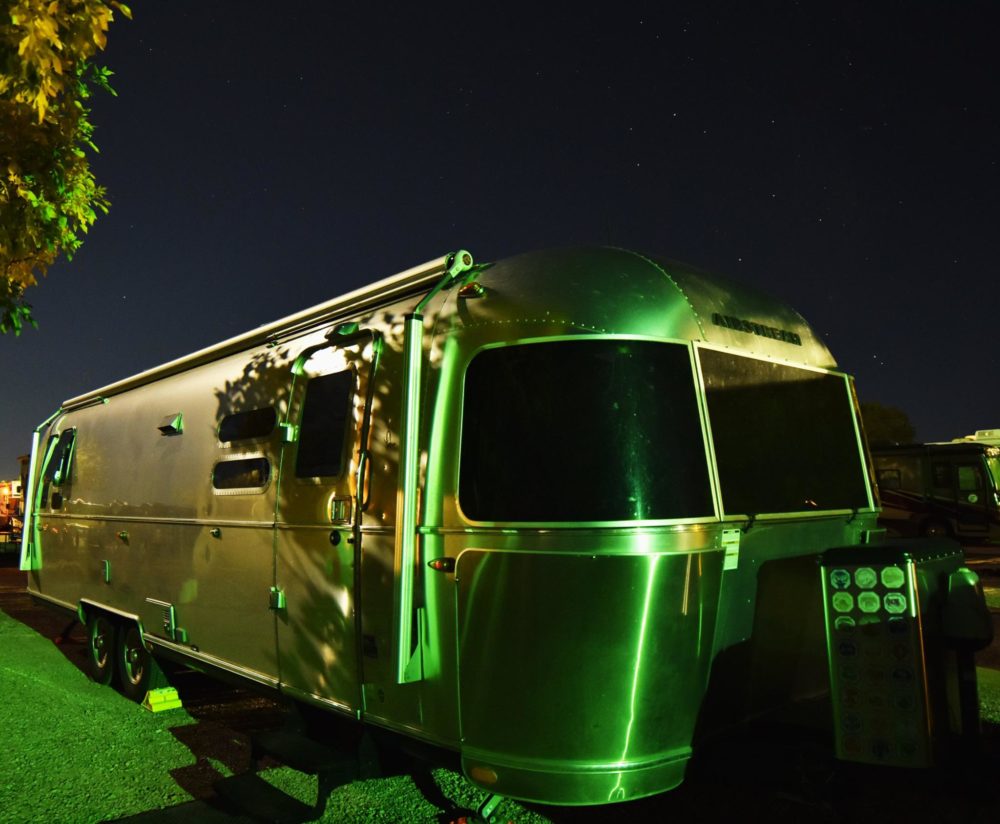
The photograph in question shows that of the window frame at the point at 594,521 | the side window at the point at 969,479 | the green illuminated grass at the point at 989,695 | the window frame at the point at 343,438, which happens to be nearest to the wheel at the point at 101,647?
the window frame at the point at 343,438

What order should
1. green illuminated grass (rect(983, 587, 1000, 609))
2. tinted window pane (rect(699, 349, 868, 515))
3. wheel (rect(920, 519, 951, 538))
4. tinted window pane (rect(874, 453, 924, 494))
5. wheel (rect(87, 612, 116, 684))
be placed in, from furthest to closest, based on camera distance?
tinted window pane (rect(874, 453, 924, 494)), wheel (rect(920, 519, 951, 538)), green illuminated grass (rect(983, 587, 1000, 609)), wheel (rect(87, 612, 116, 684)), tinted window pane (rect(699, 349, 868, 515))

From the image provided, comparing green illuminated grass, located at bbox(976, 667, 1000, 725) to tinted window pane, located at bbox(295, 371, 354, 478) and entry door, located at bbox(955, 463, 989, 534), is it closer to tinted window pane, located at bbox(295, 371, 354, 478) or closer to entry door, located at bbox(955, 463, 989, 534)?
tinted window pane, located at bbox(295, 371, 354, 478)

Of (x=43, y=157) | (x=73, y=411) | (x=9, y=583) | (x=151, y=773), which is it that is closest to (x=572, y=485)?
(x=151, y=773)

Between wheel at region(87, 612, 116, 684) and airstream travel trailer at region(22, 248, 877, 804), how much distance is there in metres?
3.13

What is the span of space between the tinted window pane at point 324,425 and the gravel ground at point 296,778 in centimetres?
181

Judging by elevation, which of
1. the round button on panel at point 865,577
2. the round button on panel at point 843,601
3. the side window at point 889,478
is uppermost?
the side window at point 889,478

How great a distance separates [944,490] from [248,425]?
19788 mm

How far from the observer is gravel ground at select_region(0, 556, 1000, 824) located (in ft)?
12.1

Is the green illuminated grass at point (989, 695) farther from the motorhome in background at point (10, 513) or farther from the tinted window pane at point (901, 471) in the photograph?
the motorhome in background at point (10, 513)

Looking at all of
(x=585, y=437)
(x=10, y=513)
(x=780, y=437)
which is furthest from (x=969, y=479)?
(x=10, y=513)

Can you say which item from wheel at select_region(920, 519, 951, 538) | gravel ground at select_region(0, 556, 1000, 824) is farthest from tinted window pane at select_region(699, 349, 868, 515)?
wheel at select_region(920, 519, 951, 538)

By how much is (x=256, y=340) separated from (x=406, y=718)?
293 cm

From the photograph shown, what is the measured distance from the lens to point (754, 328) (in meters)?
4.39

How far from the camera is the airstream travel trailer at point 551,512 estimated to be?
11.4ft
